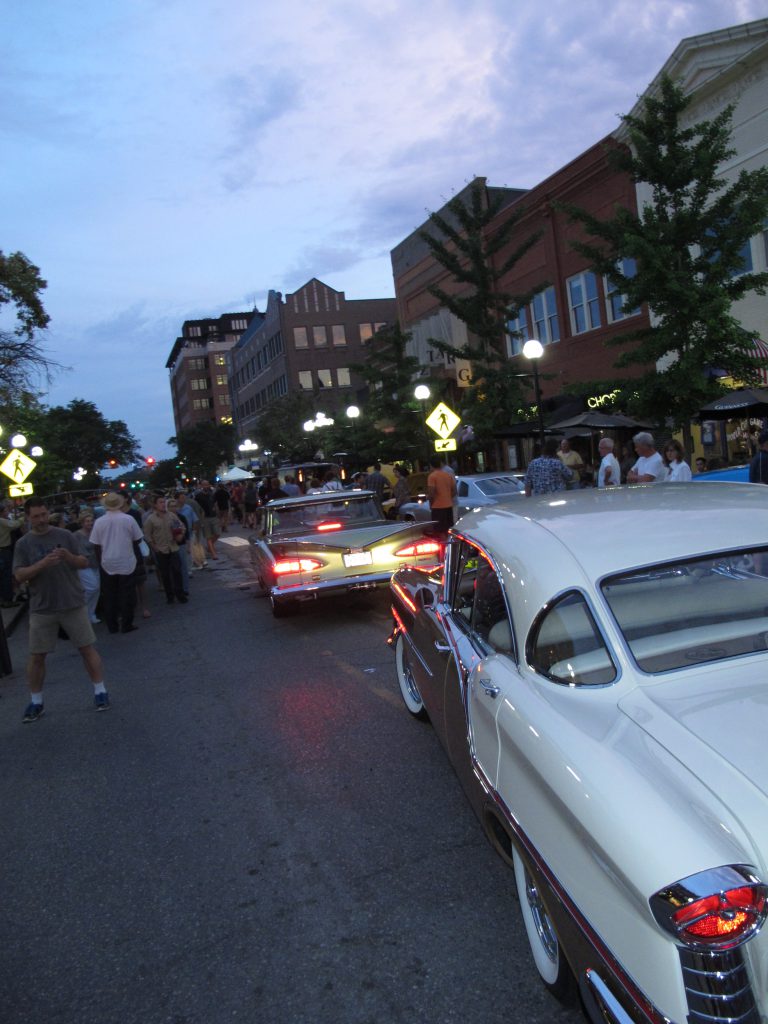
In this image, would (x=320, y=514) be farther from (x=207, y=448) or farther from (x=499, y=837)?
(x=207, y=448)

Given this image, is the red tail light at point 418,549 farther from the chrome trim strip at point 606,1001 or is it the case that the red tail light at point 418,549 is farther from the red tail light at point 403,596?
the chrome trim strip at point 606,1001

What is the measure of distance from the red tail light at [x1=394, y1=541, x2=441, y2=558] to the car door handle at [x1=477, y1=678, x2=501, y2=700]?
228 inches

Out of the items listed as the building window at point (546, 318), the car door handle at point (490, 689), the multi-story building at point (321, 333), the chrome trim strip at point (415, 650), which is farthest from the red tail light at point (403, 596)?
the multi-story building at point (321, 333)

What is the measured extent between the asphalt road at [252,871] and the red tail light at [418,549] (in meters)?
2.26

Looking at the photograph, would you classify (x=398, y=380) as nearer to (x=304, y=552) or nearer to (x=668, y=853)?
(x=304, y=552)

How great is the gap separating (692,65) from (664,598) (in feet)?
67.5

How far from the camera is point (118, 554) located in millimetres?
10031

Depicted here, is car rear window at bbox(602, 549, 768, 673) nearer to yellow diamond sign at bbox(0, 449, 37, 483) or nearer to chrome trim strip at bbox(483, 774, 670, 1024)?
chrome trim strip at bbox(483, 774, 670, 1024)

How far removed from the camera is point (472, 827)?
12.7 ft

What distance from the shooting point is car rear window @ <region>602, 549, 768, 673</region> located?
8.80 ft

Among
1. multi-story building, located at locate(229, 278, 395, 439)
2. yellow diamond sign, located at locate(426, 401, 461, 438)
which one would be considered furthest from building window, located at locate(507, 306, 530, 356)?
multi-story building, located at locate(229, 278, 395, 439)

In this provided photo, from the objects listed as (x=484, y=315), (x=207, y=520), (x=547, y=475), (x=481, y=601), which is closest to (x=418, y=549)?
(x=547, y=475)

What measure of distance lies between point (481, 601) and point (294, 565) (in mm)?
5147

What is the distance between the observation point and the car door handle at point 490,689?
2.88m
